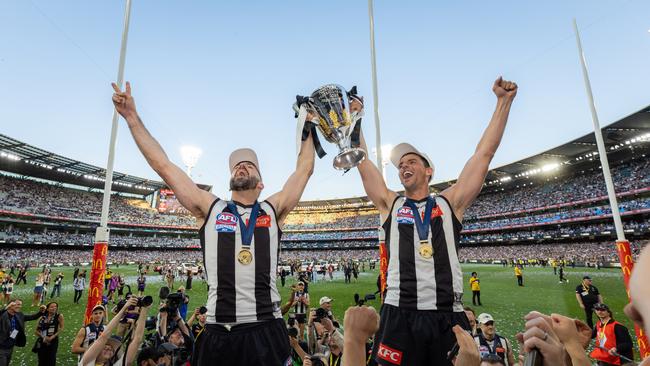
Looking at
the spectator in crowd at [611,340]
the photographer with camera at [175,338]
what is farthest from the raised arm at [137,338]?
the spectator in crowd at [611,340]

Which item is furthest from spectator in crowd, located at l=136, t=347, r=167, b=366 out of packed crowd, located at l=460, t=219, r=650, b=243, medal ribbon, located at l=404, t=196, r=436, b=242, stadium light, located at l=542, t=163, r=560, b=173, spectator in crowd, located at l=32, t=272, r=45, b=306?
stadium light, located at l=542, t=163, r=560, b=173

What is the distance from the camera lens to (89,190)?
231 ft

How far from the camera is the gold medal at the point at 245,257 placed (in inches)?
103

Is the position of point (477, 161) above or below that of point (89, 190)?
below

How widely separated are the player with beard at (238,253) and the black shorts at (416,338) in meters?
0.77

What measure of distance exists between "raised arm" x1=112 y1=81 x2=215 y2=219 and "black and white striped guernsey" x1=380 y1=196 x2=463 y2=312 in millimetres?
1667

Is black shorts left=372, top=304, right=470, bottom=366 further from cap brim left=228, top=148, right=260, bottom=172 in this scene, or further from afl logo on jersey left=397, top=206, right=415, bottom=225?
cap brim left=228, top=148, right=260, bottom=172

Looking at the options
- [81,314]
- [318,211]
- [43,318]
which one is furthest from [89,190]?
[43,318]

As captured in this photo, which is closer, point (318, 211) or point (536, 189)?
point (536, 189)

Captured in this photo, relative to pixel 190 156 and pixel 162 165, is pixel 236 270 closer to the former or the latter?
pixel 162 165

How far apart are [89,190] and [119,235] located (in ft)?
42.4

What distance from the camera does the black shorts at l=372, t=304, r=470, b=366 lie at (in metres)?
2.41

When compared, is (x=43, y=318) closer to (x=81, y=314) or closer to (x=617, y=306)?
(x=81, y=314)

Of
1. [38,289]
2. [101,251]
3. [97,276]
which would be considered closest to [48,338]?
[97,276]
